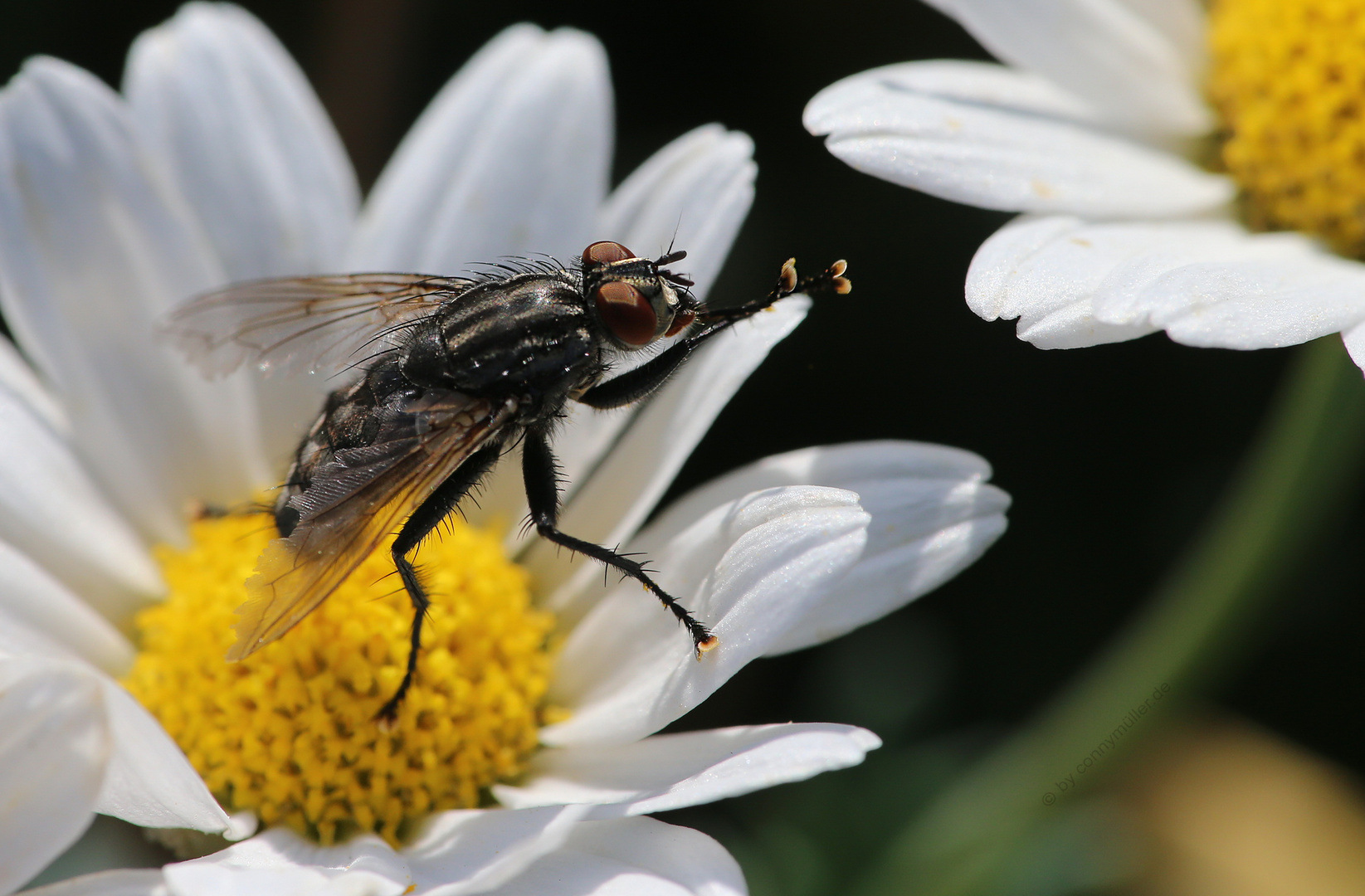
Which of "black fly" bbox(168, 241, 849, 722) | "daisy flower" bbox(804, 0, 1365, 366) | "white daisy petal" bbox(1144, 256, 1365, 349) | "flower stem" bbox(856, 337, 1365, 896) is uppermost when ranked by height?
"daisy flower" bbox(804, 0, 1365, 366)

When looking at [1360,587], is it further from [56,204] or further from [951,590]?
[56,204]

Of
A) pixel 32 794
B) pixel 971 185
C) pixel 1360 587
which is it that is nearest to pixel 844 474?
pixel 971 185

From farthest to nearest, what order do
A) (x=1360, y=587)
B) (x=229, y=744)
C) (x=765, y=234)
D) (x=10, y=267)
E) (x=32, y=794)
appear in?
(x=765, y=234), (x=1360, y=587), (x=10, y=267), (x=229, y=744), (x=32, y=794)

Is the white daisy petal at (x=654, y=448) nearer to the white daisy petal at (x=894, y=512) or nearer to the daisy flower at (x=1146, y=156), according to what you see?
the white daisy petal at (x=894, y=512)

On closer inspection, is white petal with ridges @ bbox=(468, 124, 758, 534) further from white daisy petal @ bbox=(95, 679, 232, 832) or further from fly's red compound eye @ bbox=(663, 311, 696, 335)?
white daisy petal @ bbox=(95, 679, 232, 832)

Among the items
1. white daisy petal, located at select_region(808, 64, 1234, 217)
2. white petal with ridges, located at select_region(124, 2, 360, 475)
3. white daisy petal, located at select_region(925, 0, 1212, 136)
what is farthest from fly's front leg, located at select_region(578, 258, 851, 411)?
white petal with ridges, located at select_region(124, 2, 360, 475)

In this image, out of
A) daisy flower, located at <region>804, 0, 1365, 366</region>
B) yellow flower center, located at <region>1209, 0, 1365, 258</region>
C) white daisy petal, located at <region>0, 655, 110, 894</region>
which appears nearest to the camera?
white daisy petal, located at <region>0, 655, 110, 894</region>
